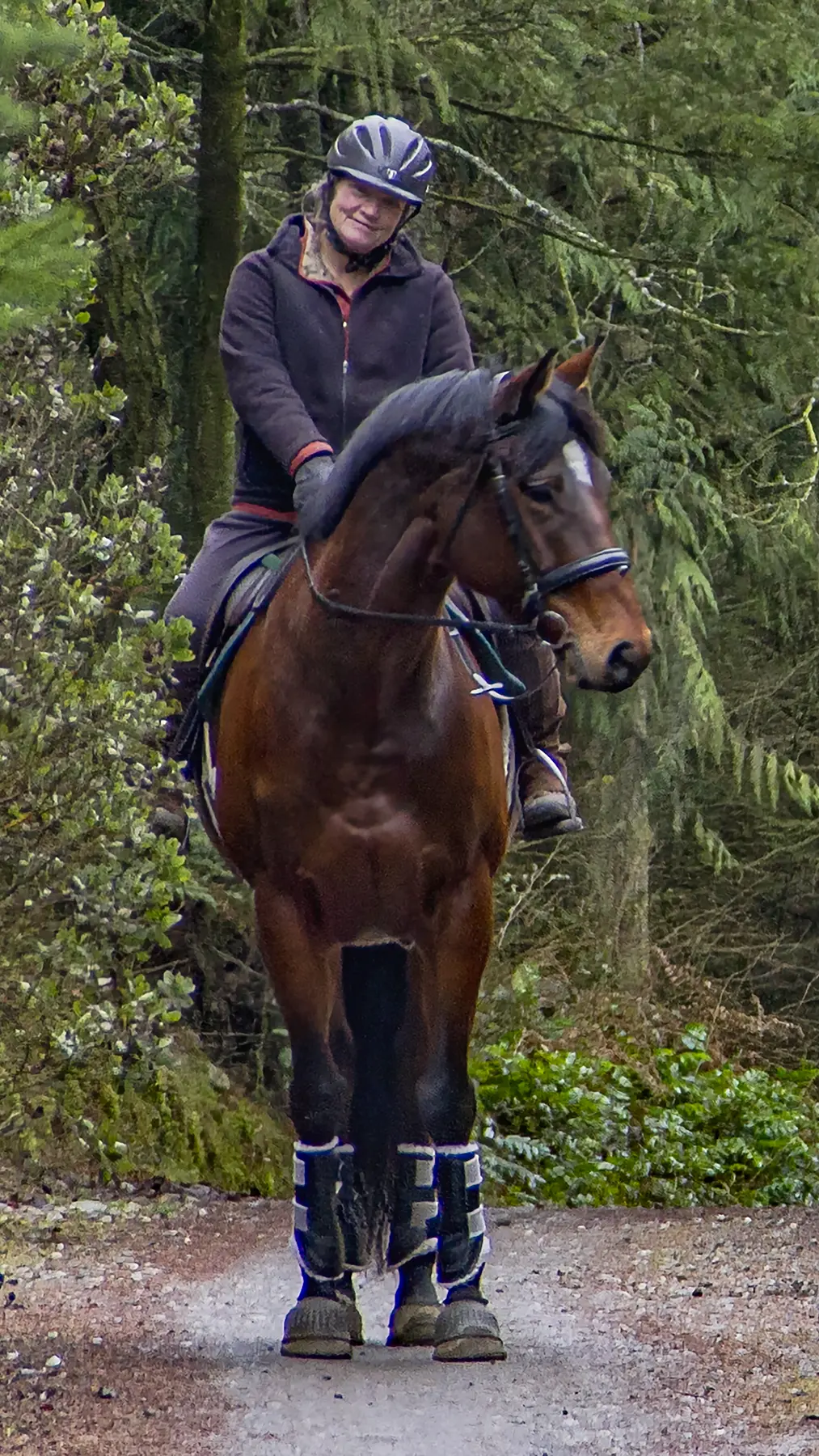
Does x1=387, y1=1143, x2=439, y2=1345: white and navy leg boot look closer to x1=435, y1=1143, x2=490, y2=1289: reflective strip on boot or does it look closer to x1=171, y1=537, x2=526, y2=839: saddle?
x1=435, y1=1143, x2=490, y2=1289: reflective strip on boot

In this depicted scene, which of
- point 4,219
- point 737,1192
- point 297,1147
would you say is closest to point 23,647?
point 4,219

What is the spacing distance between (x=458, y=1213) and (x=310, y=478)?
2151 millimetres

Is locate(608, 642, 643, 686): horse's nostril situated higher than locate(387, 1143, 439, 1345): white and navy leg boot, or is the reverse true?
locate(608, 642, 643, 686): horse's nostril

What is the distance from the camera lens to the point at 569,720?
1327 centimetres

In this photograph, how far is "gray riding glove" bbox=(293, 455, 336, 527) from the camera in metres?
6.30

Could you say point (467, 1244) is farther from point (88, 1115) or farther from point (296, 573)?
point (88, 1115)

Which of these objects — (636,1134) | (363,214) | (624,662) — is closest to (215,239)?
(363,214)

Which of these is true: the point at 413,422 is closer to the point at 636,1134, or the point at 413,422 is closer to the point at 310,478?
the point at 310,478

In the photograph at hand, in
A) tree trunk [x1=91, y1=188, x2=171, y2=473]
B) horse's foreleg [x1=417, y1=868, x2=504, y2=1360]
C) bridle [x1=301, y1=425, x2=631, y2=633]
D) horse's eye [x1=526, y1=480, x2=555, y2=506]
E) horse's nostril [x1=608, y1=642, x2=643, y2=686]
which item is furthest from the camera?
tree trunk [x1=91, y1=188, x2=171, y2=473]

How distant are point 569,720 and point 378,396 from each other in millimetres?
6434

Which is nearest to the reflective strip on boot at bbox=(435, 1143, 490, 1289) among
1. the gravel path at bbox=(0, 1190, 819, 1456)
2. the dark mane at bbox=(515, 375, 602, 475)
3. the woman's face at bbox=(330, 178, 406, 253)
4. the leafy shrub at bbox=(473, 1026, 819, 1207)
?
the gravel path at bbox=(0, 1190, 819, 1456)

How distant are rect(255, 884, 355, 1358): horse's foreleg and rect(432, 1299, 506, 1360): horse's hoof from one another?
27cm

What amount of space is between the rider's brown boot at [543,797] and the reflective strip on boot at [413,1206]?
3.80 feet

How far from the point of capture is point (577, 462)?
557 centimetres
